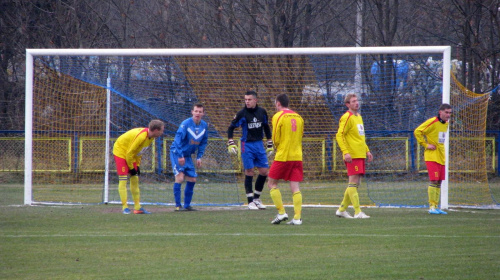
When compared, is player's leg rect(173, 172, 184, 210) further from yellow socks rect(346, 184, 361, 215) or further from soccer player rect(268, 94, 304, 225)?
yellow socks rect(346, 184, 361, 215)

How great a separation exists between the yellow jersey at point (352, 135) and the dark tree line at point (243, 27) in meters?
13.0

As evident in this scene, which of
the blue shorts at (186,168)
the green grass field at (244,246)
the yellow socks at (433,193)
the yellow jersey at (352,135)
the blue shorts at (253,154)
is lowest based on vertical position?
the green grass field at (244,246)

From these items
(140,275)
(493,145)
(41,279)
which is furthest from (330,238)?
(493,145)

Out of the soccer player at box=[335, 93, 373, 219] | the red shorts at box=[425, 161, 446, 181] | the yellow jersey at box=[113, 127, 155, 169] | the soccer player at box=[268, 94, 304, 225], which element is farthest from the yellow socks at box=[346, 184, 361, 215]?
the yellow jersey at box=[113, 127, 155, 169]

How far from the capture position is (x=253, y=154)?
11805mm

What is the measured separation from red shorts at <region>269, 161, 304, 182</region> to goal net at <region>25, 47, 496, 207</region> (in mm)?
3512

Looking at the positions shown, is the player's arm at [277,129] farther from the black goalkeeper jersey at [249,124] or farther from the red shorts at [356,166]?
the black goalkeeper jersey at [249,124]

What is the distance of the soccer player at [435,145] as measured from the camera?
10867 millimetres

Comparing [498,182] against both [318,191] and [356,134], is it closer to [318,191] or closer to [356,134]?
[318,191]

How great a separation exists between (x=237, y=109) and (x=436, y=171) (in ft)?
17.2

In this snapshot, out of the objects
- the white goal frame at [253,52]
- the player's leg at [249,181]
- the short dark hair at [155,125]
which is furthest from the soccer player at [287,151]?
the white goal frame at [253,52]

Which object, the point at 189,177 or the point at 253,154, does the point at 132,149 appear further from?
the point at 253,154

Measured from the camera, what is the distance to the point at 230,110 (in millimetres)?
14703

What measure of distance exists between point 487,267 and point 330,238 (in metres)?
2.27
